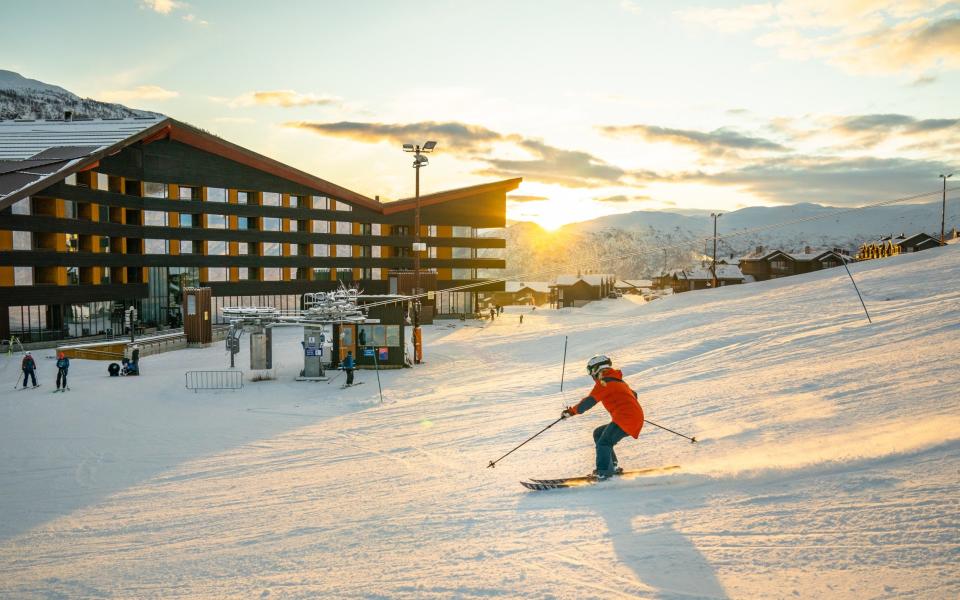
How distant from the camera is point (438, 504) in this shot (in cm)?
791

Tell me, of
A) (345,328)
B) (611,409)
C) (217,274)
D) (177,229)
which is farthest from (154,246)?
(611,409)

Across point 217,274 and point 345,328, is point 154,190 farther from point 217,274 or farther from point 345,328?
point 345,328

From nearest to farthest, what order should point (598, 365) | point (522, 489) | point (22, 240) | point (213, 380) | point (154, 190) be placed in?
1. point (598, 365)
2. point (522, 489)
3. point (213, 380)
4. point (22, 240)
5. point (154, 190)

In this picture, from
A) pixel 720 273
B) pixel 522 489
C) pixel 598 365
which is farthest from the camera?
pixel 720 273

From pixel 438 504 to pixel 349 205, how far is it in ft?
176

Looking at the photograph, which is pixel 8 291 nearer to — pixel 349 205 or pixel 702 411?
pixel 349 205

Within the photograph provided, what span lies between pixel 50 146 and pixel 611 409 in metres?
51.9

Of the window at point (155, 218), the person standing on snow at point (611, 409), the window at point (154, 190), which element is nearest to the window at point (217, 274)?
the window at point (155, 218)

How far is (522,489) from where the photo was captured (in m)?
8.18

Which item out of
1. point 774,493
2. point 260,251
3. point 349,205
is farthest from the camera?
point 349,205

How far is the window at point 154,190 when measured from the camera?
47.0 meters

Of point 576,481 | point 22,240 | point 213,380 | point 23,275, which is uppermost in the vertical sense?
point 22,240

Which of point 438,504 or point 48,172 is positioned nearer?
point 438,504

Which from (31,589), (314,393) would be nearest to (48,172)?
(314,393)
